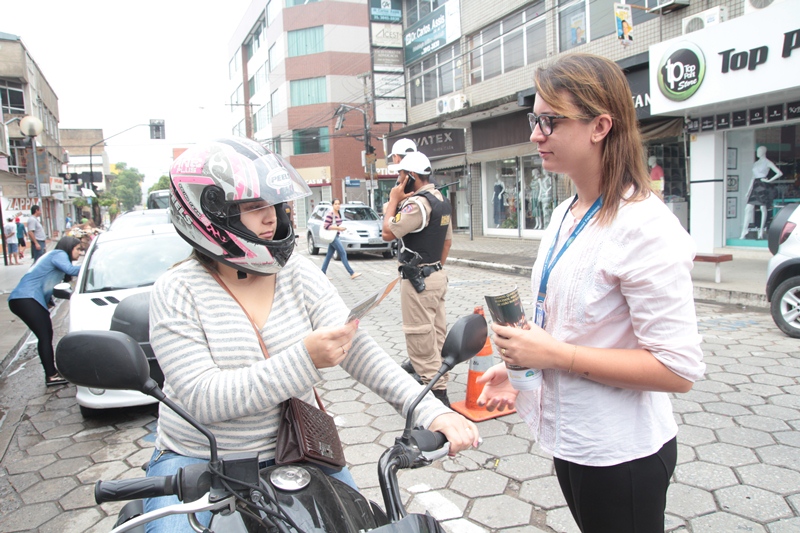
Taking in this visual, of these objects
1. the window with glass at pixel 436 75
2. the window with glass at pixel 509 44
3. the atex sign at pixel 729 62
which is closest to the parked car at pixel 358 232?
the window with glass at pixel 509 44

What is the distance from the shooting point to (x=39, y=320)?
18.6ft

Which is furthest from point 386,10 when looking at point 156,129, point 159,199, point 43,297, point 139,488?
point 139,488

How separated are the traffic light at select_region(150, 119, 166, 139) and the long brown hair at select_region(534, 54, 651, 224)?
36.5 meters

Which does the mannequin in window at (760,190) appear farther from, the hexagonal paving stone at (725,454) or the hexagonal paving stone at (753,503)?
the hexagonal paving stone at (753,503)

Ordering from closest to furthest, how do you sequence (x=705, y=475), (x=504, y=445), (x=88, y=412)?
(x=705, y=475), (x=504, y=445), (x=88, y=412)

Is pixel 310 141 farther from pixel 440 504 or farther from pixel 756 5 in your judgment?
pixel 440 504

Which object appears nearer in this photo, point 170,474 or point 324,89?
point 170,474

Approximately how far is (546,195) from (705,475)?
15782 mm

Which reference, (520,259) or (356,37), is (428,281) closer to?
(520,259)

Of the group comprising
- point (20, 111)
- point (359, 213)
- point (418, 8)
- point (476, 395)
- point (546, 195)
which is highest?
point (418, 8)

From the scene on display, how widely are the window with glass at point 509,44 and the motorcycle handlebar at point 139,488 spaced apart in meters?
17.9

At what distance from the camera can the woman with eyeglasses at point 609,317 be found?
56.7 inches

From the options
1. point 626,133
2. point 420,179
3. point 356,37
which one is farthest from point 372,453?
point 356,37

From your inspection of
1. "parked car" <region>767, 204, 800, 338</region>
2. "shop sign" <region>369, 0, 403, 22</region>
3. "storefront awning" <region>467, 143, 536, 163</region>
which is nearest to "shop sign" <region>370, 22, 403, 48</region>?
"shop sign" <region>369, 0, 403, 22</region>
